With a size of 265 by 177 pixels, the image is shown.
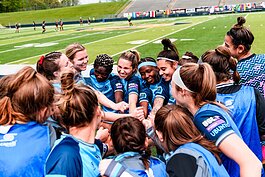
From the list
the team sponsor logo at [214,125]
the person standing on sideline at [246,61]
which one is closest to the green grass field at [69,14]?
the person standing on sideline at [246,61]

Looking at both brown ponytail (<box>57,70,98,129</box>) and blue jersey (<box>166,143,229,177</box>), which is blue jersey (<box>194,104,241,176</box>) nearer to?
blue jersey (<box>166,143,229,177</box>)

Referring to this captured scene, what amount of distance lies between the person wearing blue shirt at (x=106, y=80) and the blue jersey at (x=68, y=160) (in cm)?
206

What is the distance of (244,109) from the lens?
3027mm

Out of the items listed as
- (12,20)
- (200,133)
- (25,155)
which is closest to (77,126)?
(25,155)

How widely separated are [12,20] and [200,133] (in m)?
75.0

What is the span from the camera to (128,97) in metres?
4.60

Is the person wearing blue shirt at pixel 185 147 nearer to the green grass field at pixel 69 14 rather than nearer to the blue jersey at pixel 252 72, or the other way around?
the blue jersey at pixel 252 72

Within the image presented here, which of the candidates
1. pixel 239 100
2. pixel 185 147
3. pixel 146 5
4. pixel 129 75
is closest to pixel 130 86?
pixel 129 75

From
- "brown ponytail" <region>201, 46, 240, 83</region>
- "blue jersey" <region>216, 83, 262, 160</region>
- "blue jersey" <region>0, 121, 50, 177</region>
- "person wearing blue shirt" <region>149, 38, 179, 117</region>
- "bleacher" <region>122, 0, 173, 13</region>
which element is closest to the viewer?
"blue jersey" <region>0, 121, 50, 177</region>

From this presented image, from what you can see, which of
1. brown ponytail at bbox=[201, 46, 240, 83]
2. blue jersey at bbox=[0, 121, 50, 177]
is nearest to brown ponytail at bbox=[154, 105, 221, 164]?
brown ponytail at bbox=[201, 46, 240, 83]

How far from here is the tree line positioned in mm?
101188

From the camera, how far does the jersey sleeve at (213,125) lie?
2453 millimetres

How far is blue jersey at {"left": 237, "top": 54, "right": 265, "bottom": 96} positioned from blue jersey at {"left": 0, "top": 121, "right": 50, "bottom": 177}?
7.37 ft

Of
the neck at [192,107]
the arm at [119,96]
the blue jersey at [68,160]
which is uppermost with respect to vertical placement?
the neck at [192,107]
